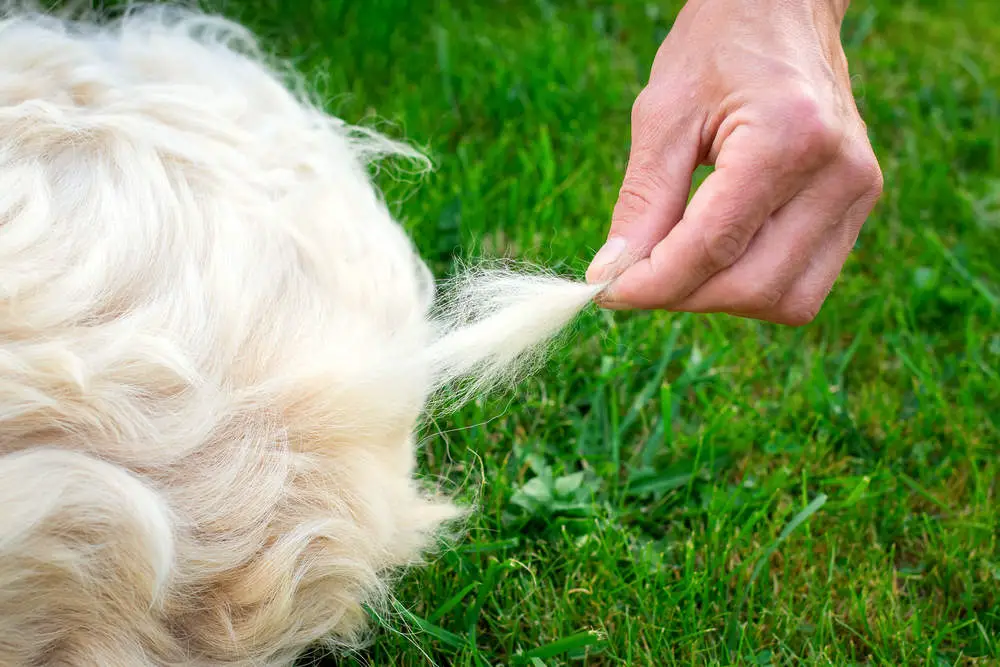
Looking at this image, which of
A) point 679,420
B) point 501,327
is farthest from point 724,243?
point 679,420

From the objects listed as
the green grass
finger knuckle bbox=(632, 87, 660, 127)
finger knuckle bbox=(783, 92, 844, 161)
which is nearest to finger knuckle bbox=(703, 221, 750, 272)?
finger knuckle bbox=(783, 92, 844, 161)

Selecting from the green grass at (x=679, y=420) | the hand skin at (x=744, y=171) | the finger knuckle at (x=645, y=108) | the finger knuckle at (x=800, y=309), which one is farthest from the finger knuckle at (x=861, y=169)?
the green grass at (x=679, y=420)

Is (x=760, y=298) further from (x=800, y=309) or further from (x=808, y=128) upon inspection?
(x=808, y=128)

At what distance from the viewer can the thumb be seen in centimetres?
117

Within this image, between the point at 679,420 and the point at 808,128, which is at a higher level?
the point at 808,128

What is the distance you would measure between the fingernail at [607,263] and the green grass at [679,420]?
0.33m

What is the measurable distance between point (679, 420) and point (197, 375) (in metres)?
0.88

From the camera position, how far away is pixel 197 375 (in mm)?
1033

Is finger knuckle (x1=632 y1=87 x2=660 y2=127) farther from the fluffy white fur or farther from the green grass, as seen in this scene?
the green grass

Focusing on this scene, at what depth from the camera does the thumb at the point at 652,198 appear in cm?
117

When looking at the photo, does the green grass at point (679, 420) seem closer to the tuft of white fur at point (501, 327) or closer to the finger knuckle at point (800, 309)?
the tuft of white fur at point (501, 327)

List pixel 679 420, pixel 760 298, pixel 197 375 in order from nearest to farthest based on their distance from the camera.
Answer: pixel 197 375 → pixel 760 298 → pixel 679 420

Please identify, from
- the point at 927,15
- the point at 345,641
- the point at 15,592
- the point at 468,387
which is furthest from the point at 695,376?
the point at 927,15

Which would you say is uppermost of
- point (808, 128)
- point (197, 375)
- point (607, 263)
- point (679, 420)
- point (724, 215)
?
point (808, 128)
